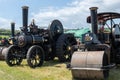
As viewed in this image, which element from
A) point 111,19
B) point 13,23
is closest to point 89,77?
point 111,19

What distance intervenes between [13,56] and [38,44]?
4.23 feet

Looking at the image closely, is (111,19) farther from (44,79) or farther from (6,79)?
(6,79)

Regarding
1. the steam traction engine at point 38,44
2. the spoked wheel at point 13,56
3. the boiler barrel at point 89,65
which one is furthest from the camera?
the spoked wheel at point 13,56

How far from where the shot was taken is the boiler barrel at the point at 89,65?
25.0ft

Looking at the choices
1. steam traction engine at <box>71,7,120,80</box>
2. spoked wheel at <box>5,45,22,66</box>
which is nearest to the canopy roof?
steam traction engine at <box>71,7,120,80</box>

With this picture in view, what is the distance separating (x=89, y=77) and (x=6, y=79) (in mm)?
2810

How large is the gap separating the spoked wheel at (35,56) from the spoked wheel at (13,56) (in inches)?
44.7

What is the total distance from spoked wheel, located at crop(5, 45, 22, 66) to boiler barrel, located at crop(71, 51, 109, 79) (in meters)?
5.14

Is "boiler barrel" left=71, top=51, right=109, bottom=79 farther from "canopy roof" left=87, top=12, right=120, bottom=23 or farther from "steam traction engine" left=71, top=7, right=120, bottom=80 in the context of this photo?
"canopy roof" left=87, top=12, right=120, bottom=23

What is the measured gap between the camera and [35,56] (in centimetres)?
1189

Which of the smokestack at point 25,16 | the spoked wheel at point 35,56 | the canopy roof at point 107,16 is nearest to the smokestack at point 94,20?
the canopy roof at point 107,16

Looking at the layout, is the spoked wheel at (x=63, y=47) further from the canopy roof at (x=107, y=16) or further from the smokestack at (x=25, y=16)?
the canopy roof at (x=107, y=16)

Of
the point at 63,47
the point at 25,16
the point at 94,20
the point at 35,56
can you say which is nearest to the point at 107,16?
the point at 94,20

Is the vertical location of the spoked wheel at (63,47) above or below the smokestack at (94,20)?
below
